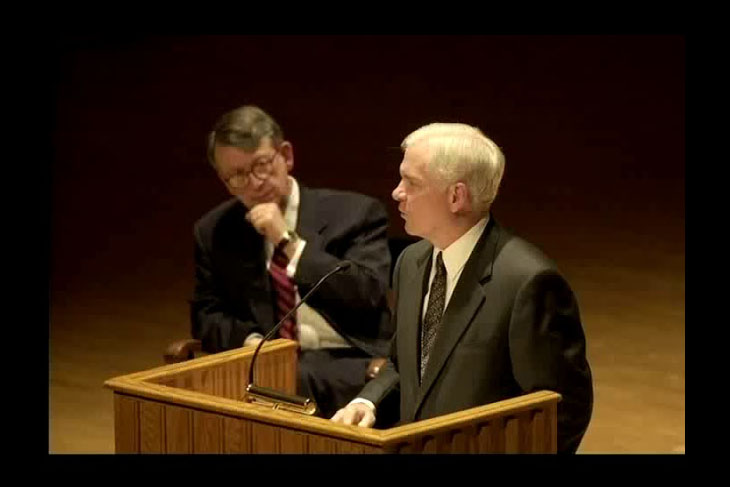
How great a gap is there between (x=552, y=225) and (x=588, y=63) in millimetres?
2065

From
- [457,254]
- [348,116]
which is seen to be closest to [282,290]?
[457,254]

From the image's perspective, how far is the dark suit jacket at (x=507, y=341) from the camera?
3.27 metres

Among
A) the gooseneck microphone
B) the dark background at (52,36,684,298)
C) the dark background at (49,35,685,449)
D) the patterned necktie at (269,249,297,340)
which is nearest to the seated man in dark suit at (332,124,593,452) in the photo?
the gooseneck microphone

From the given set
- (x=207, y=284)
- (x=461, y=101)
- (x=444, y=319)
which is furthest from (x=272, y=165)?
(x=461, y=101)

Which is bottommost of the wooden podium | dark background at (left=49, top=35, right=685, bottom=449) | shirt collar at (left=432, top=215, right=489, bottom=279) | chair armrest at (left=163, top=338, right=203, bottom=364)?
the wooden podium

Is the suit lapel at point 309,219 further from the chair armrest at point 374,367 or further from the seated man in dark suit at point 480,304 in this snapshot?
the seated man in dark suit at point 480,304

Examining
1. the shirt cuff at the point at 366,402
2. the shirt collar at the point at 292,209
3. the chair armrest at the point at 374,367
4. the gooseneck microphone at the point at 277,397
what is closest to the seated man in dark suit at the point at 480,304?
the shirt cuff at the point at 366,402

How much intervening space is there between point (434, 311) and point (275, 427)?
2.05ft

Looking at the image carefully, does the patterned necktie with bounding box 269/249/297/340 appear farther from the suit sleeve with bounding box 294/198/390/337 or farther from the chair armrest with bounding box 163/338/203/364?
the chair armrest with bounding box 163/338/203/364

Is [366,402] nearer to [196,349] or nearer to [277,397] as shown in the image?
[277,397]

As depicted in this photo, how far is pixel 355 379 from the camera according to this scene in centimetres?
441

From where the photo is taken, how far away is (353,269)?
14.1 feet

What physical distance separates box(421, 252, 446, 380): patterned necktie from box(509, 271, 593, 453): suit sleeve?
0.76ft

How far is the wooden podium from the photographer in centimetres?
289
